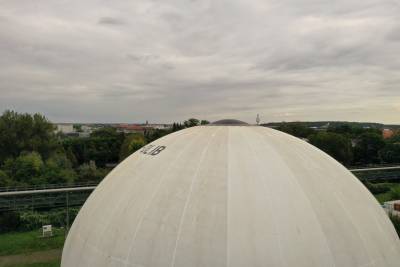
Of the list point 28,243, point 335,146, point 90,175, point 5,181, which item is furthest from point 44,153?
point 335,146

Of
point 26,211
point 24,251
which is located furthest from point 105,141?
point 24,251

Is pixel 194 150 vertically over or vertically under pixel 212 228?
over

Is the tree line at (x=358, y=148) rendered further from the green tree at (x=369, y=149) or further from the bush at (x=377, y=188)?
the bush at (x=377, y=188)

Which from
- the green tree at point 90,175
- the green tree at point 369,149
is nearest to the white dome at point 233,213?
the green tree at point 90,175

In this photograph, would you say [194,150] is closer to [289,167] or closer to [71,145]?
[289,167]

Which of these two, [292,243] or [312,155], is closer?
[292,243]

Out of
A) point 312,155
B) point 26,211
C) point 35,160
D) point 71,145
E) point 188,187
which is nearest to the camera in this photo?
point 188,187

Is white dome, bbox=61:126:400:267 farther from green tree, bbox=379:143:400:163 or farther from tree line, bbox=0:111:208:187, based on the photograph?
green tree, bbox=379:143:400:163

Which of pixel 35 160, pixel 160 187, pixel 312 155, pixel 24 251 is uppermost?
pixel 312 155
